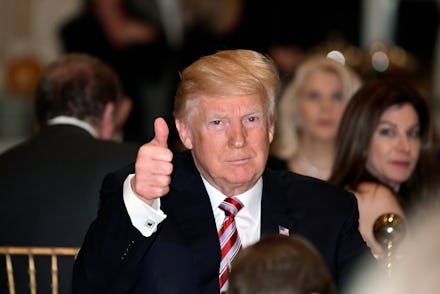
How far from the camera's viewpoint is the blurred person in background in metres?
6.25

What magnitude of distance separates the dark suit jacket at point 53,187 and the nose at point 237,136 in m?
1.12

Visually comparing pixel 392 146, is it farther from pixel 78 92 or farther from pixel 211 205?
pixel 211 205

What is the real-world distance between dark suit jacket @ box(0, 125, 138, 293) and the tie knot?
100 centimetres

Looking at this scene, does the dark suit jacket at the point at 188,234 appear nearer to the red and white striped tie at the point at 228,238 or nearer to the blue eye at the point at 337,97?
the red and white striped tie at the point at 228,238

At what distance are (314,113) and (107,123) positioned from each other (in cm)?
189

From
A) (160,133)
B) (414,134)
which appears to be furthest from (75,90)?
(160,133)

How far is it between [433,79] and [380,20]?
103 centimetres

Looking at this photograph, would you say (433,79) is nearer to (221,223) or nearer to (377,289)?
(221,223)

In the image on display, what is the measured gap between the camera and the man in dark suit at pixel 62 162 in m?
4.14

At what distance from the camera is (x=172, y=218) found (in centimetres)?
325

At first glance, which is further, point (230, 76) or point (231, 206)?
point (231, 206)

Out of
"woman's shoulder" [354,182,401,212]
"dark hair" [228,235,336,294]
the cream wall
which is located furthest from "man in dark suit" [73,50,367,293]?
the cream wall

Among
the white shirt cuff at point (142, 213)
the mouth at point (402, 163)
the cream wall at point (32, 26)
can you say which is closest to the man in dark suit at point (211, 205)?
the white shirt cuff at point (142, 213)

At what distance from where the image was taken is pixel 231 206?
3334mm
